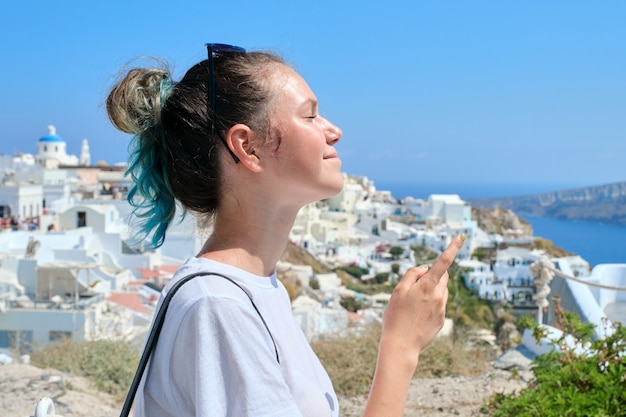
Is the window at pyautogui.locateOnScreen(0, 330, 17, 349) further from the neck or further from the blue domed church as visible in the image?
the blue domed church

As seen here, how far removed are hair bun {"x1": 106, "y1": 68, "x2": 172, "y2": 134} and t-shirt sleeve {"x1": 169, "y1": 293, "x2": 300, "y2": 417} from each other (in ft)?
1.24

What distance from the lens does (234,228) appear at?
115 cm

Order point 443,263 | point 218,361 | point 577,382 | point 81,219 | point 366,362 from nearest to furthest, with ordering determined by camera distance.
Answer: point 218,361 → point 443,263 → point 577,382 → point 366,362 → point 81,219

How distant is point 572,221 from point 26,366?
37.8 metres

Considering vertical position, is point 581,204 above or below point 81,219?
above

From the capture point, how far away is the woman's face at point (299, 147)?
1.11 m

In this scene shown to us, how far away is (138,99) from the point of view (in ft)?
3.88

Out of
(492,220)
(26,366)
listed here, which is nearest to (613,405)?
(26,366)

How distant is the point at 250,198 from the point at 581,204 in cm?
4464

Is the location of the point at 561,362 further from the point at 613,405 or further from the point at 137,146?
the point at 137,146

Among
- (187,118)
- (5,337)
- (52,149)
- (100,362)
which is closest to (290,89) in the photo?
(187,118)

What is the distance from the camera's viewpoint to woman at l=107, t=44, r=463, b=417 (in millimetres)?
975

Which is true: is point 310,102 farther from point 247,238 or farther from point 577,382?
point 577,382

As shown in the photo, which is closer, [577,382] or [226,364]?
[226,364]
